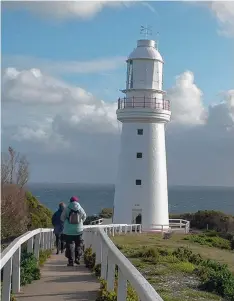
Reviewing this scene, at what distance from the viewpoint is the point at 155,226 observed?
33.4 m

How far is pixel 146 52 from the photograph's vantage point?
113 ft

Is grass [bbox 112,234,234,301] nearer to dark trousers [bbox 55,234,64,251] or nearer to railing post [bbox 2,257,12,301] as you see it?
dark trousers [bbox 55,234,64,251]

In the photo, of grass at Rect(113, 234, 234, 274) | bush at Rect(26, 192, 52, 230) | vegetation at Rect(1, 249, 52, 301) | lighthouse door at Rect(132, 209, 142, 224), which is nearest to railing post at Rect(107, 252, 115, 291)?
vegetation at Rect(1, 249, 52, 301)

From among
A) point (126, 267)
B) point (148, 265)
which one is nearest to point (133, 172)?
point (148, 265)

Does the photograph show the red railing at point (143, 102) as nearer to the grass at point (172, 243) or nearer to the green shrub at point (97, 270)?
the grass at point (172, 243)

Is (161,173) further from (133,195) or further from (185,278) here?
(185,278)

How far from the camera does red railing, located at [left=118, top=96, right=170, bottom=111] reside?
3438cm

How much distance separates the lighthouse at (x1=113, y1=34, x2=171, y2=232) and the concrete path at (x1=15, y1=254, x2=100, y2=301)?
21581mm

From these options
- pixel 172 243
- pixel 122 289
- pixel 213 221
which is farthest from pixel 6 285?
pixel 213 221

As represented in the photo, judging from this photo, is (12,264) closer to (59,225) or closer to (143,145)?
(59,225)

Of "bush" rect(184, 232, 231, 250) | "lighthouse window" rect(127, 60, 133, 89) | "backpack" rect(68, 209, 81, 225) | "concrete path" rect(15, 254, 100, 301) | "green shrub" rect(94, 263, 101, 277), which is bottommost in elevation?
"bush" rect(184, 232, 231, 250)

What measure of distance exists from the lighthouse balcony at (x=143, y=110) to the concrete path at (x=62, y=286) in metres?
22.7

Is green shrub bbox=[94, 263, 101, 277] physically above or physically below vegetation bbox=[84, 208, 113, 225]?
below

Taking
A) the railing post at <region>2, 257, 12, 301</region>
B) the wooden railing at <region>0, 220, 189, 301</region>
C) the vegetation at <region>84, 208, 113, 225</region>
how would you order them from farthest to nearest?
the vegetation at <region>84, 208, 113, 225</region>, the railing post at <region>2, 257, 12, 301</region>, the wooden railing at <region>0, 220, 189, 301</region>
